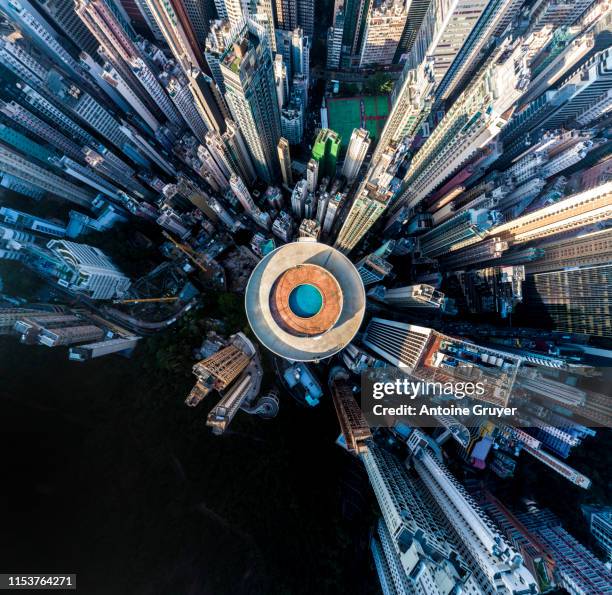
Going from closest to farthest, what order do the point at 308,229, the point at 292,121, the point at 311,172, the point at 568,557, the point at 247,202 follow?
1. the point at 568,557
2. the point at 308,229
3. the point at 311,172
4. the point at 247,202
5. the point at 292,121

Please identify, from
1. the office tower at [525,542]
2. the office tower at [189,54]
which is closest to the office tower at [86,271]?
the office tower at [189,54]

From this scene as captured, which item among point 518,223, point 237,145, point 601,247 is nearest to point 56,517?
point 237,145

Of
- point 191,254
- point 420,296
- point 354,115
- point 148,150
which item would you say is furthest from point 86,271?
point 354,115

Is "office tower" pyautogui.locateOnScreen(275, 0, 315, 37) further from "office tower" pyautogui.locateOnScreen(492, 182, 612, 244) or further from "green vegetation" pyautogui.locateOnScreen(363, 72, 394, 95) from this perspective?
"office tower" pyautogui.locateOnScreen(492, 182, 612, 244)

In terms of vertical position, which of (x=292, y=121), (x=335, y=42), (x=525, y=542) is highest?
(x=335, y=42)

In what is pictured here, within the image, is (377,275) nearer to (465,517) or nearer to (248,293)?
(248,293)

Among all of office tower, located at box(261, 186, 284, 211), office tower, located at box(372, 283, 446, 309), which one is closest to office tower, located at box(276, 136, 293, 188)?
office tower, located at box(261, 186, 284, 211)

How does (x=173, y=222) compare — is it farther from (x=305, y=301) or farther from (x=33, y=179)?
(x=305, y=301)
